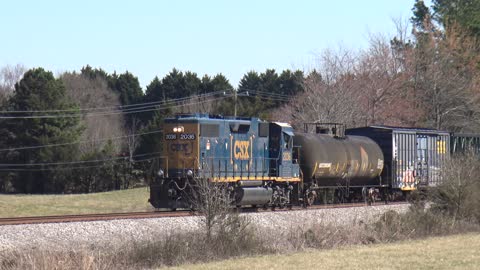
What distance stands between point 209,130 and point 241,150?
1800mm

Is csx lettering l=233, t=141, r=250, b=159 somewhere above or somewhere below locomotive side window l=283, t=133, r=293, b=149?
below

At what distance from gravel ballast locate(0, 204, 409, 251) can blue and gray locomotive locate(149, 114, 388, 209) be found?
2.34 m

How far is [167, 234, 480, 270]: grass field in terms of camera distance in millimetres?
19141

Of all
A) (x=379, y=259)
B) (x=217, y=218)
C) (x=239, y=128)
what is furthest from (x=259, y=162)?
(x=379, y=259)

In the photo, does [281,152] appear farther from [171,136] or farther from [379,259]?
[379,259]

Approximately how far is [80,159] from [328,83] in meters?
26.2

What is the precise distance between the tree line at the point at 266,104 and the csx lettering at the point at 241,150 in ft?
86.8

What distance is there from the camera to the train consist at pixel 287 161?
94.5 ft

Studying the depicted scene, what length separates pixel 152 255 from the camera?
66.6 ft

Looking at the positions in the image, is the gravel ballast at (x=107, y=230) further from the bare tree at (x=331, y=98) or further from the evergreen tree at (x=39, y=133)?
the evergreen tree at (x=39, y=133)

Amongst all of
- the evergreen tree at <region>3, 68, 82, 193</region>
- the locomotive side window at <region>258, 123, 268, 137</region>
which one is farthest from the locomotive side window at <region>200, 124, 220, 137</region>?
the evergreen tree at <region>3, 68, 82, 193</region>

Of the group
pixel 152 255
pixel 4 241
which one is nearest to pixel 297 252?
pixel 152 255

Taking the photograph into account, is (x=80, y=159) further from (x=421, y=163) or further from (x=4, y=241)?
(x=4, y=241)

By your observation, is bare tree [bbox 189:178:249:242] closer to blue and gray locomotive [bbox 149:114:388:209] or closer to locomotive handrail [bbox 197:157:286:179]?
blue and gray locomotive [bbox 149:114:388:209]
